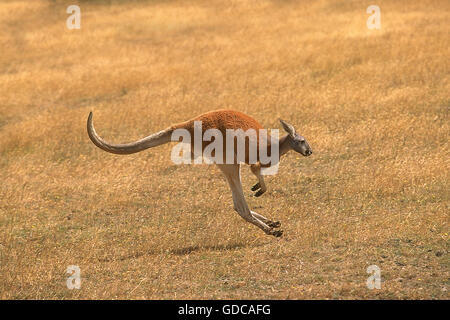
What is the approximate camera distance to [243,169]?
1230 cm

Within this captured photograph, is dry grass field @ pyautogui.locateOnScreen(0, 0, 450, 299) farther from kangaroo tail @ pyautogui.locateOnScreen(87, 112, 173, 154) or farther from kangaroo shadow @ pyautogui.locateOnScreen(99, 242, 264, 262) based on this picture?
kangaroo tail @ pyautogui.locateOnScreen(87, 112, 173, 154)

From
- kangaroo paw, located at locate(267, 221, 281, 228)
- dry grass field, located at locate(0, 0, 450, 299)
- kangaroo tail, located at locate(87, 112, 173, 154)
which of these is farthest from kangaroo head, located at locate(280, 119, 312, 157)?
kangaroo tail, located at locate(87, 112, 173, 154)

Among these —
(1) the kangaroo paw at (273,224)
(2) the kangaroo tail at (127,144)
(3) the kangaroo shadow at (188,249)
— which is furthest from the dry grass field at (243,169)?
(2) the kangaroo tail at (127,144)

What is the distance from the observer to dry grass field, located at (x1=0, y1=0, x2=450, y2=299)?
7.91m

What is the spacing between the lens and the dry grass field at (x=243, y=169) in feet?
26.0

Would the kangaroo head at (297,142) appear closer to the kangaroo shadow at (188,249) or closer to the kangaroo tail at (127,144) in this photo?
the kangaroo shadow at (188,249)

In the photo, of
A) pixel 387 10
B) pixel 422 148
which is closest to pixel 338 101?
pixel 422 148

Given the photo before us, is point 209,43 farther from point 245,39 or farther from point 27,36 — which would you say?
point 27,36

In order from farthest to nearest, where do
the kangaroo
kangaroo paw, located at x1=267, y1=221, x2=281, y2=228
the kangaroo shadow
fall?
kangaroo paw, located at x1=267, y1=221, x2=281, y2=228 → the kangaroo shadow → the kangaroo

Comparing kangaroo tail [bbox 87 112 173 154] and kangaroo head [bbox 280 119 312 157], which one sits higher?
kangaroo tail [bbox 87 112 173 154]

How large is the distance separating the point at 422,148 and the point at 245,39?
1042cm

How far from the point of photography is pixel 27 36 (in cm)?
2381

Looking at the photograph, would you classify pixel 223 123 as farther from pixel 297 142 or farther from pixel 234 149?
pixel 297 142

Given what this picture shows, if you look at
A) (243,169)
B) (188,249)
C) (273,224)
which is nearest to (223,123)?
(273,224)
